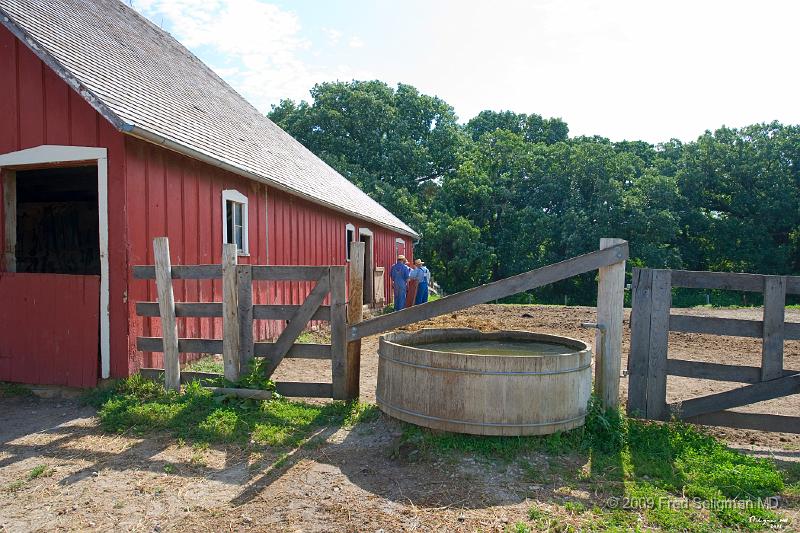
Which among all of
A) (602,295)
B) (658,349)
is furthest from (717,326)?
(602,295)

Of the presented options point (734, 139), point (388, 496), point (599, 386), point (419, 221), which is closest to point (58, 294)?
point (388, 496)

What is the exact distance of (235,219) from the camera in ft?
31.6

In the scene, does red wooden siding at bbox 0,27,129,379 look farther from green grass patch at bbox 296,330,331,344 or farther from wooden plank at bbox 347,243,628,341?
green grass patch at bbox 296,330,331,344

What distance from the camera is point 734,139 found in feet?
103

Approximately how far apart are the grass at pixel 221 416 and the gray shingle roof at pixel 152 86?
3139 millimetres

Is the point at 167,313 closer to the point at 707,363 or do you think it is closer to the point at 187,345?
the point at 187,345

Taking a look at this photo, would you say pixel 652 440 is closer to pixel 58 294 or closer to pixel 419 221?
pixel 58 294

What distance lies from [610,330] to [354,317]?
8.72 ft

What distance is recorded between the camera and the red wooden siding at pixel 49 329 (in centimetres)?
696

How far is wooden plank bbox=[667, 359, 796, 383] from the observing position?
5297 mm

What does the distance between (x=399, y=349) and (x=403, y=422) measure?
73 cm

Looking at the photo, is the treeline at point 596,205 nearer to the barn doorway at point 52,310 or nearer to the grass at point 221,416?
the barn doorway at point 52,310

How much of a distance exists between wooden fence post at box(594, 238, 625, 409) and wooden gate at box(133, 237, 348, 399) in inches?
104
